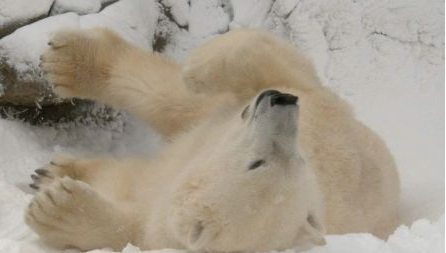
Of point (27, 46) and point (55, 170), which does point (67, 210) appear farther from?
point (27, 46)

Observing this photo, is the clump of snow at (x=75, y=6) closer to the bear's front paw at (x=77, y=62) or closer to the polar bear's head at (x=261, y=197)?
the bear's front paw at (x=77, y=62)

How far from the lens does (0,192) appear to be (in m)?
2.92

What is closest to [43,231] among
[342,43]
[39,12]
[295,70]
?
[295,70]

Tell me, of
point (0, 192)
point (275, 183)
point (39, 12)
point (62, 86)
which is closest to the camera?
point (275, 183)

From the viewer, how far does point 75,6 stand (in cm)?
375

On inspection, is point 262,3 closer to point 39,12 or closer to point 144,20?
point 144,20

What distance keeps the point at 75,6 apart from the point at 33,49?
0.37m

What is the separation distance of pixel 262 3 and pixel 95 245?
96.1 inches

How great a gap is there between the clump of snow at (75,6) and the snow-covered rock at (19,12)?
0.04 m

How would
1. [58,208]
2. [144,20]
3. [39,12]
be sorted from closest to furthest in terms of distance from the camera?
[58,208] → [39,12] → [144,20]

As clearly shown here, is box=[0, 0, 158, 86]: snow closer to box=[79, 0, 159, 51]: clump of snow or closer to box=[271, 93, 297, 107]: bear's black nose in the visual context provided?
box=[79, 0, 159, 51]: clump of snow

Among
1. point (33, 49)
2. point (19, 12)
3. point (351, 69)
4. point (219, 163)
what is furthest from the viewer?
point (351, 69)

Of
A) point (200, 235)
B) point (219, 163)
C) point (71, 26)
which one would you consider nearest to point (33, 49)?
point (71, 26)

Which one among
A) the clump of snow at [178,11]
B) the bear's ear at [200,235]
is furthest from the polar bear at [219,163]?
the clump of snow at [178,11]
